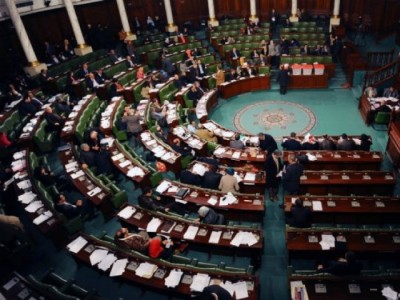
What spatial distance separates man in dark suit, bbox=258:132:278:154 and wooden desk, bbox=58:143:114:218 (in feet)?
15.9

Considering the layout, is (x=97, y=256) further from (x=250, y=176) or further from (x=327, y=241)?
(x=327, y=241)

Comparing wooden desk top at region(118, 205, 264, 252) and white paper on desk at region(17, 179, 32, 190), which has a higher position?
white paper on desk at region(17, 179, 32, 190)

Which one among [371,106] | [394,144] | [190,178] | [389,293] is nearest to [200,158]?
[190,178]

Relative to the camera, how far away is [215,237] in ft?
26.0

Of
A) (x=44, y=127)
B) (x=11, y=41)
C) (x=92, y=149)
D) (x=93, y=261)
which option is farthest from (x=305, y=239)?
(x=11, y=41)

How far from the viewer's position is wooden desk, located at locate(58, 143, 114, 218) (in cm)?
943

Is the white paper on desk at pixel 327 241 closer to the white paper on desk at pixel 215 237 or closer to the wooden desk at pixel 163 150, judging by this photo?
the white paper on desk at pixel 215 237

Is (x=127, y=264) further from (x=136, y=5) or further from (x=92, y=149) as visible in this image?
(x=136, y=5)

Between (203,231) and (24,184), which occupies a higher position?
(24,184)

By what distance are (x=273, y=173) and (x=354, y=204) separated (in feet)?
6.87

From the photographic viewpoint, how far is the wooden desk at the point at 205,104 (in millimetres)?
13742

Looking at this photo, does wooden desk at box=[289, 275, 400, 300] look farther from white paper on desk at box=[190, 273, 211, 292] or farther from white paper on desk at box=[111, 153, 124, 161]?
white paper on desk at box=[111, 153, 124, 161]

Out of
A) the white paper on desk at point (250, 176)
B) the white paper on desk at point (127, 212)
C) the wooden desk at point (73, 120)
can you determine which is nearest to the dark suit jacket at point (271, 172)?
the white paper on desk at point (250, 176)

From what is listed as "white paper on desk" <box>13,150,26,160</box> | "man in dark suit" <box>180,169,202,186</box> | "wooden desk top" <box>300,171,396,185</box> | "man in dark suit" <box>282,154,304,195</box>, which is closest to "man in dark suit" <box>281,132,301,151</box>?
"wooden desk top" <box>300,171,396,185</box>
